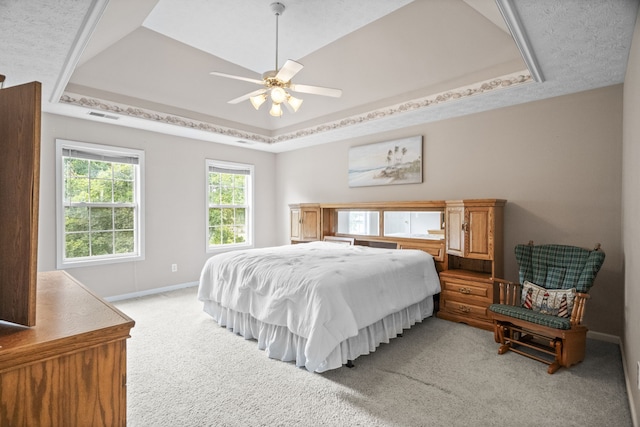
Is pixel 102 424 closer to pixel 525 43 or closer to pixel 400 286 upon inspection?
pixel 400 286

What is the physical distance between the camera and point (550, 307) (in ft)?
9.61

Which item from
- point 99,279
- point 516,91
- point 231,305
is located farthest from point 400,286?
point 99,279

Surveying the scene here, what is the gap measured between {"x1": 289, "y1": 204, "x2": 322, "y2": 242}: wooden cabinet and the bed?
1.69 metres

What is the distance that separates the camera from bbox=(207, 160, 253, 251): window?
5.80 meters

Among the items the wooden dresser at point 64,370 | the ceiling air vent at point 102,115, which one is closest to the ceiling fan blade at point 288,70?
the wooden dresser at point 64,370

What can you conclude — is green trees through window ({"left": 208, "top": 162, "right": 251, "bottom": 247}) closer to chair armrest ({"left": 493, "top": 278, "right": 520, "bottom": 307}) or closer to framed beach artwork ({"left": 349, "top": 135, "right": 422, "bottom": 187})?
framed beach artwork ({"left": 349, "top": 135, "right": 422, "bottom": 187})

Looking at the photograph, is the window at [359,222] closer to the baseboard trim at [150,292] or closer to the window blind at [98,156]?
the baseboard trim at [150,292]

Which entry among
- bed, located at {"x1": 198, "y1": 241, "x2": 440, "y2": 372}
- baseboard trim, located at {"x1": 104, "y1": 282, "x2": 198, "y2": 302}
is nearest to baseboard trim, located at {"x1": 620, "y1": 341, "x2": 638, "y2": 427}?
bed, located at {"x1": 198, "y1": 241, "x2": 440, "y2": 372}

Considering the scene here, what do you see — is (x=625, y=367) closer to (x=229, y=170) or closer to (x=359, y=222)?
(x=359, y=222)

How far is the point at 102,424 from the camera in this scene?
96 centimetres

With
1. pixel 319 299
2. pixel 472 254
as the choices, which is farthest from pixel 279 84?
pixel 472 254

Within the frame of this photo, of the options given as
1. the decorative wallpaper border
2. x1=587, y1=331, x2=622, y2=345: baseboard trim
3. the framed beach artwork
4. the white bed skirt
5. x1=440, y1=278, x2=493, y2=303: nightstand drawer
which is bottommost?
x1=587, y1=331, x2=622, y2=345: baseboard trim

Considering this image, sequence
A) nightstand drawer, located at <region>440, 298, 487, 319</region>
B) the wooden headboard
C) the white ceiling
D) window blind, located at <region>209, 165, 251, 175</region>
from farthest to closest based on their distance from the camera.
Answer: window blind, located at <region>209, 165, 251, 175</region> < the wooden headboard < nightstand drawer, located at <region>440, 298, 487, 319</region> < the white ceiling

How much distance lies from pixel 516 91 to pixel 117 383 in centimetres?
403
